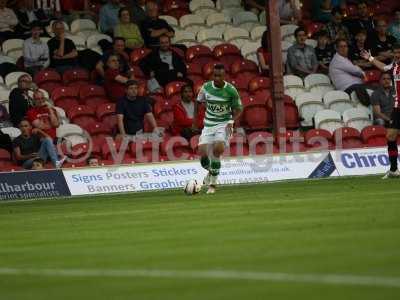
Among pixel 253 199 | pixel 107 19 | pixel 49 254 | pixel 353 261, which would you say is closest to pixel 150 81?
pixel 107 19

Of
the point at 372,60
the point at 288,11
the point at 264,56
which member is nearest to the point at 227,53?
the point at 264,56

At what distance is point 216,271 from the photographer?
7836 millimetres

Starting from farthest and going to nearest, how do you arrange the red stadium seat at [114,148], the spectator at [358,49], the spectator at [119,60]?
the spectator at [358,49] < the spectator at [119,60] < the red stadium seat at [114,148]

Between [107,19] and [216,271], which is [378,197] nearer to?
[216,271]

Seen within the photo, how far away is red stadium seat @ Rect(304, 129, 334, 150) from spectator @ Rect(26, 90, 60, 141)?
222 inches

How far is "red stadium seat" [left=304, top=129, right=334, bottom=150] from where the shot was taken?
953 inches

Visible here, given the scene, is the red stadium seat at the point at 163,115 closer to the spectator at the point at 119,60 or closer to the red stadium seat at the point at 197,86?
the red stadium seat at the point at 197,86

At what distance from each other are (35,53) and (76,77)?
1.04 m

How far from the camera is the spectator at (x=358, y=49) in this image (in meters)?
27.4

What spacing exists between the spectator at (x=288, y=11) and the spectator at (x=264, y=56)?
2.00 m

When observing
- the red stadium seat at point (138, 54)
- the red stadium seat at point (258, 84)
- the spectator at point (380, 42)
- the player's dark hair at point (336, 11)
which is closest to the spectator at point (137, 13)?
the red stadium seat at point (138, 54)

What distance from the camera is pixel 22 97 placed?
22344 mm

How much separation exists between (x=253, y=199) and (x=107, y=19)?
10558mm

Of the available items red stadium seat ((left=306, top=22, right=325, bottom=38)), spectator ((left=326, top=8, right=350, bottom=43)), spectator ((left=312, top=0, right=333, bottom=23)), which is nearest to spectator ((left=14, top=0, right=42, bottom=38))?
red stadium seat ((left=306, top=22, right=325, bottom=38))
